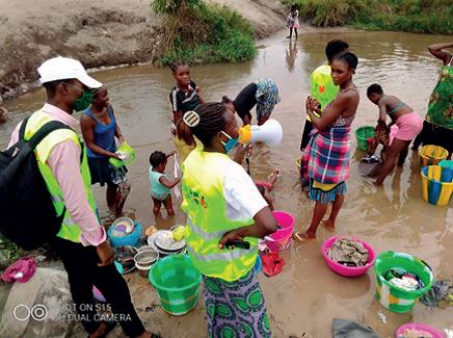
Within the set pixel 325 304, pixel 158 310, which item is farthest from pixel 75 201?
pixel 325 304

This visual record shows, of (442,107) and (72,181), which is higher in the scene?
(72,181)

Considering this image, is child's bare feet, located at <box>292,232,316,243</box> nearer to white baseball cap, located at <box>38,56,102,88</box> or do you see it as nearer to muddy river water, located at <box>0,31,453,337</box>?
muddy river water, located at <box>0,31,453,337</box>

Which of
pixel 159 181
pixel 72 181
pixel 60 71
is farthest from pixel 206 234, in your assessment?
pixel 159 181

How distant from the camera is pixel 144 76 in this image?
32.7 ft

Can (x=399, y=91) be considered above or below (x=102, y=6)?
below

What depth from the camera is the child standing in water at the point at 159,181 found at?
13.3 feet

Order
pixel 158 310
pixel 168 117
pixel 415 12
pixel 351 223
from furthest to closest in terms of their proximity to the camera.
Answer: pixel 415 12, pixel 168 117, pixel 351 223, pixel 158 310

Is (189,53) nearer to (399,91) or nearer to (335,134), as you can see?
(399,91)

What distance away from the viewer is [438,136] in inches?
203

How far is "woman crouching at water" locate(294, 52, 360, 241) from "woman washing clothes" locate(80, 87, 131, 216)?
207cm

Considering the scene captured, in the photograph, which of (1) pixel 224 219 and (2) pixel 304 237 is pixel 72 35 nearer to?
(2) pixel 304 237

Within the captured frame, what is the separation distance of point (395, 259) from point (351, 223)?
105 centimetres

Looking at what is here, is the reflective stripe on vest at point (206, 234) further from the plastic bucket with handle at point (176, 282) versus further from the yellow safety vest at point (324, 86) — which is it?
the yellow safety vest at point (324, 86)

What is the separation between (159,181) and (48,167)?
2106mm
